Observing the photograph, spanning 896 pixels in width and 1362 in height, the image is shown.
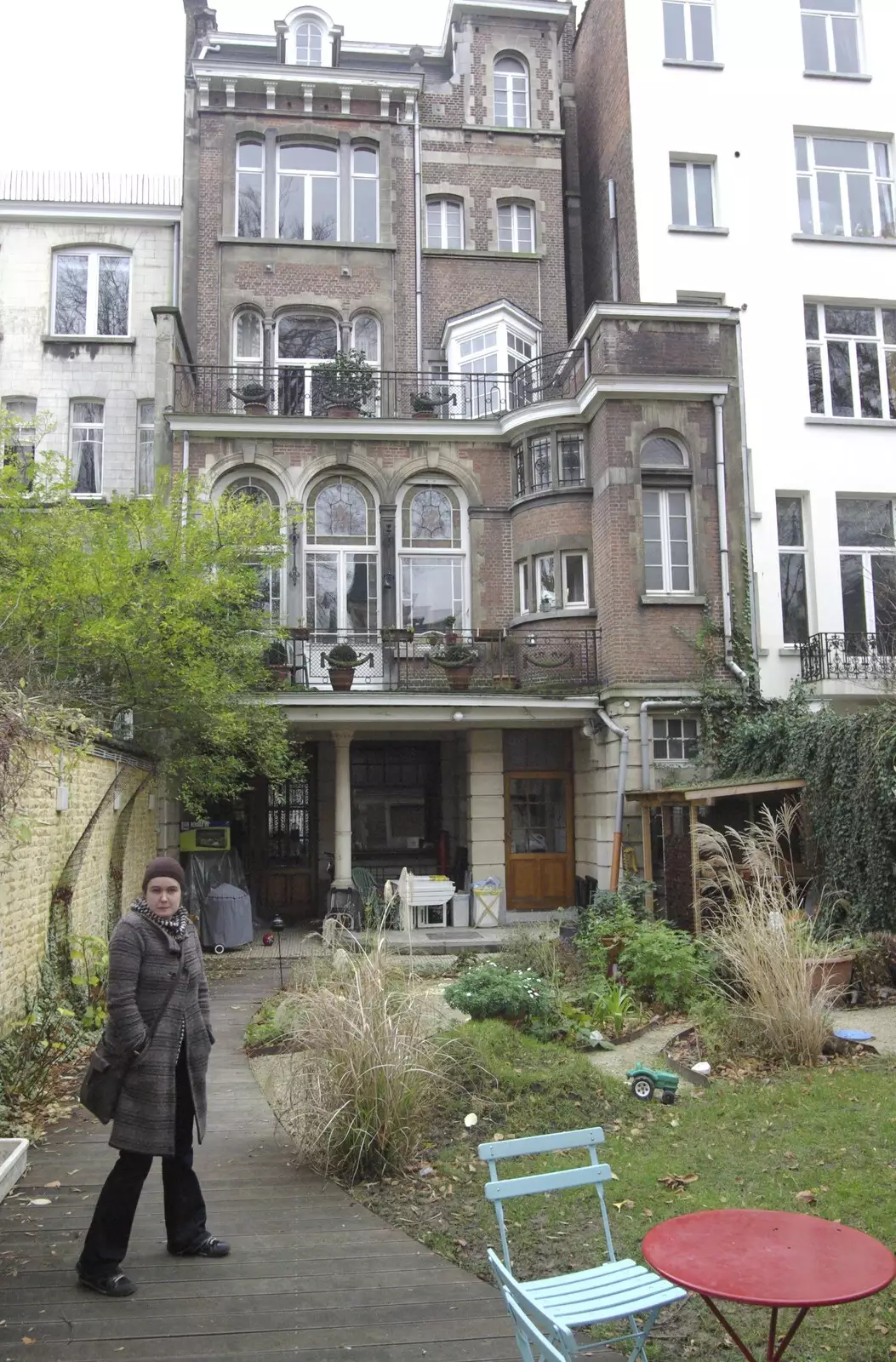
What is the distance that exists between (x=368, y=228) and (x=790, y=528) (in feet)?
33.8

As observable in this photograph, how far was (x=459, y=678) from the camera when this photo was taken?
58.0 feet

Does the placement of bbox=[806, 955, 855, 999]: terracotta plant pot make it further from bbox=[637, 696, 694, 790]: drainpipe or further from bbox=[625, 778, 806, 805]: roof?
bbox=[637, 696, 694, 790]: drainpipe

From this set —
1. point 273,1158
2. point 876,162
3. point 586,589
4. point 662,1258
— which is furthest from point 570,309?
point 662,1258

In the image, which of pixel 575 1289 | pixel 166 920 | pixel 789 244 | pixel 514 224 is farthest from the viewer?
pixel 514 224

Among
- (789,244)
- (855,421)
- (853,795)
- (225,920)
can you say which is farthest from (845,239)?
(225,920)

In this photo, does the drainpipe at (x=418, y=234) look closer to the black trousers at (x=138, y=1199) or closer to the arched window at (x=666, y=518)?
the arched window at (x=666, y=518)

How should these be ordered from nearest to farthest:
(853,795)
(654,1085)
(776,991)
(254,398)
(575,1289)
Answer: (575,1289) → (654,1085) → (776,991) → (853,795) → (254,398)

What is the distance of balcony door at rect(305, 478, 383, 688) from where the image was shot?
19.1 metres

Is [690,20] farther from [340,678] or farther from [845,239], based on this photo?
[340,678]

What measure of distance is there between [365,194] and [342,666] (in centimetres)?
1056

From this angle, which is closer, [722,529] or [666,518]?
[722,529]

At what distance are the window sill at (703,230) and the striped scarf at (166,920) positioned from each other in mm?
18480

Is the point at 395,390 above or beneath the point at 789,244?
beneath

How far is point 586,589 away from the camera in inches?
715
